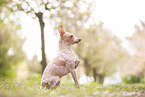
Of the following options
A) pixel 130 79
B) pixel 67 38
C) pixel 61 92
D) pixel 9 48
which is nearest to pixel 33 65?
pixel 9 48

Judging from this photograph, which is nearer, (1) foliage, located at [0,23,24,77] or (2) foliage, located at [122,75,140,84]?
(1) foliage, located at [0,23,24,77]

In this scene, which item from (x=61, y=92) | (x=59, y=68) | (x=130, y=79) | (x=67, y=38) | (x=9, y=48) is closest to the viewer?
(x=61, y=92)

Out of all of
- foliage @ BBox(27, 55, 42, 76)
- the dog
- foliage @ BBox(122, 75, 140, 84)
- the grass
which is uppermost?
the dog

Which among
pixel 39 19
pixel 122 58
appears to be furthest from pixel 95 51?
pixel 39 19

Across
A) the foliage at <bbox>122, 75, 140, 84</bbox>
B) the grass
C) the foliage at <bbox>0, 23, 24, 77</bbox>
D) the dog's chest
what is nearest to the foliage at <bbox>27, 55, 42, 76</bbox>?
the foliage at <bbox>0, 23, 24, 77</bbox>

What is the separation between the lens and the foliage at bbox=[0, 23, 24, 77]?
Result: 85.1 ft

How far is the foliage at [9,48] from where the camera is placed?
85.1ft

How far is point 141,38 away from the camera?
24.7 m

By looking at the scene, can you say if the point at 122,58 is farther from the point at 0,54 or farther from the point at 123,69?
the point at 0,54

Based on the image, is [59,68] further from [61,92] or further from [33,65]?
[33,65]

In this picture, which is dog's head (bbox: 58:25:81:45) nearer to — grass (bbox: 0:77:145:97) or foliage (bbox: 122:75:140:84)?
grass (bbox: 0:77:145:97)

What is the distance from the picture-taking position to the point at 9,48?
2680 cm

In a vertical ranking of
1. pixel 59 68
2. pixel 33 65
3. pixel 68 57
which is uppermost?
pixel 68 57

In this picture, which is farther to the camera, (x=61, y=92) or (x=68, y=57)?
(x=68, y=57)
